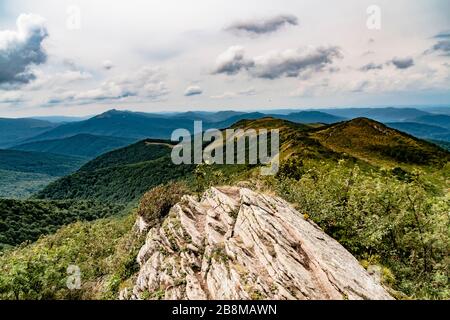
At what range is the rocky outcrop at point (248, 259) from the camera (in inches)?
1061

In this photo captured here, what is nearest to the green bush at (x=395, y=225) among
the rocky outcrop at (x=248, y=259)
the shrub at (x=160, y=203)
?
the rocky outcrop at (x=248, y=259)

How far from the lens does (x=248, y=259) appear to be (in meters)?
30.4

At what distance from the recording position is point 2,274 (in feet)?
136

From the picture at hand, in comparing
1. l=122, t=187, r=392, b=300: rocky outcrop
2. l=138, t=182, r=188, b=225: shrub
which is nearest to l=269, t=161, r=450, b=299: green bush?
l=122, t=187, r=392, b=300: rocky outcrop

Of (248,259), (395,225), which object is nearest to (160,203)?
(248,259)

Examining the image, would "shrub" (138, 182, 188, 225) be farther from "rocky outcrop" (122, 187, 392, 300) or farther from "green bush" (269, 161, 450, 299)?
"green bush" (269, 161, 450, 299)

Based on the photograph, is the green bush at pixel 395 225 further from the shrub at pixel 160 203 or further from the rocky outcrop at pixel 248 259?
the shrub at pixel 160 203

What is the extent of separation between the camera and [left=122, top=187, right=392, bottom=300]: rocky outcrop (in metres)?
27.0

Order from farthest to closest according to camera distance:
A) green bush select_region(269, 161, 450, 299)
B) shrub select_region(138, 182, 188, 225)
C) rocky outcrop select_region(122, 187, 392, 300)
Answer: shrub select_region(138, 182, 188, 225)
green bush select_region(269, 161, 450, 299)
rocky outcrop select_region(122, 187, 392, 300)

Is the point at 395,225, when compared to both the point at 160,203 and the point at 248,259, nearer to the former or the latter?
the point at 248,259

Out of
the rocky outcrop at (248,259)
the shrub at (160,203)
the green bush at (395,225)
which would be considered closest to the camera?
the rocky outcrop at (248,259)

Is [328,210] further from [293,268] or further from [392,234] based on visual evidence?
[293,268]

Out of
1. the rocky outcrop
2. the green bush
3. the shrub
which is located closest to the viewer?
the rocky outcrop

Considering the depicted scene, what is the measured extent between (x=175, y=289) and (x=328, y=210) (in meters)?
20.3
